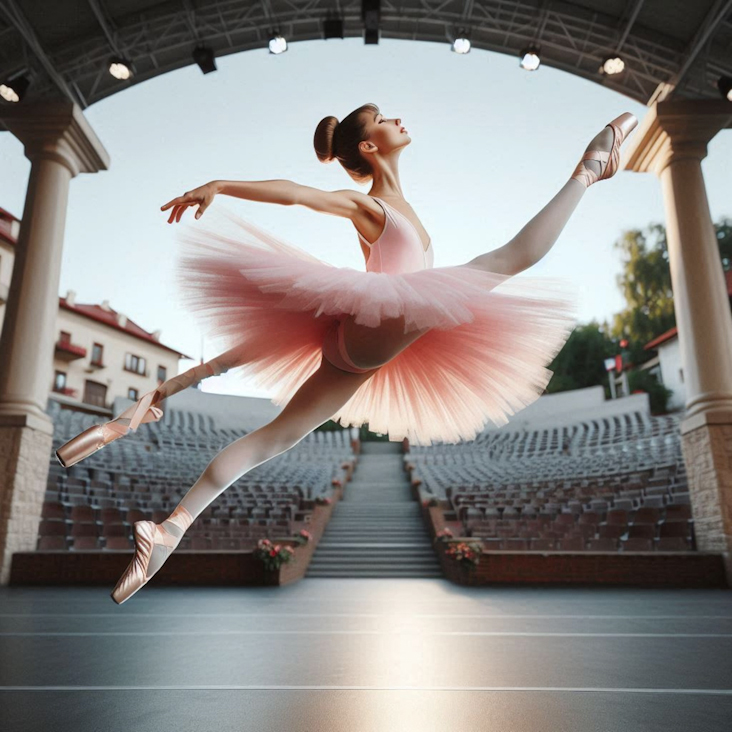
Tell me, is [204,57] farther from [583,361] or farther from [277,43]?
[583,361]

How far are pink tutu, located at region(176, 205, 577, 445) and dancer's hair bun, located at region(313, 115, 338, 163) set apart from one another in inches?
16.4

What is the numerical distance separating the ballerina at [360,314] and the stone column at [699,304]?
5.11m

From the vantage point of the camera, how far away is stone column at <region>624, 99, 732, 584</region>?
20.1 feet

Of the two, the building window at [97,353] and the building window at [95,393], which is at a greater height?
the building window at [97,353]

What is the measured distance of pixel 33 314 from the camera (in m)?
6.62

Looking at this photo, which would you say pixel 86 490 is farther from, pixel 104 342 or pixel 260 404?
pixel 104 342

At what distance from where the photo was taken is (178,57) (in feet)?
25.0

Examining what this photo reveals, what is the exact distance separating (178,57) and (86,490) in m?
6.41

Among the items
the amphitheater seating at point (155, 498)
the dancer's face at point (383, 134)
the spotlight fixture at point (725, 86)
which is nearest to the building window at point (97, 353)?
the amphitheater seating at point (155, 498)

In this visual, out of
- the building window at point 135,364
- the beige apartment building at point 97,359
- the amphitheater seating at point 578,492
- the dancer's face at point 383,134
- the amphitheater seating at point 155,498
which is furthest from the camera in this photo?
the building window at point 135,364

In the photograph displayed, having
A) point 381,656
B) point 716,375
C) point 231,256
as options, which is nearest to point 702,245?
point 716,375

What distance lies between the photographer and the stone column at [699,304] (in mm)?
6141

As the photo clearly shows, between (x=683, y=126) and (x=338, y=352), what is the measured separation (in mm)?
6822

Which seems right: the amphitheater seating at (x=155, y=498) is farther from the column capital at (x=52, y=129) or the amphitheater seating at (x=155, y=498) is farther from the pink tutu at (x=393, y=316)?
the pink tutu at (x=393, y=316)
